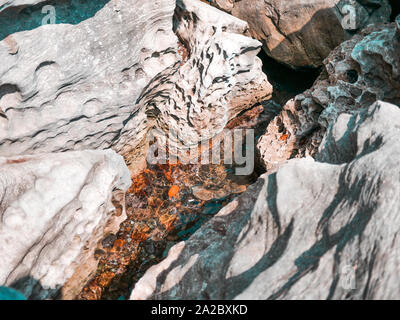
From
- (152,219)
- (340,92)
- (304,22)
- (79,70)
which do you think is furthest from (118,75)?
(304,22)

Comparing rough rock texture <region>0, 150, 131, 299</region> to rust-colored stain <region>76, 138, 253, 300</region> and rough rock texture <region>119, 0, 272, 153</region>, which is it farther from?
rough rock texture <region>119, 0, 272, 153</region>

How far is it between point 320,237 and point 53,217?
9.15ft

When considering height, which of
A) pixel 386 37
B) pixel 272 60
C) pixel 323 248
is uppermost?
pixel 386 37

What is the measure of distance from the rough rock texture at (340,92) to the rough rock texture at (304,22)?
1.19 m

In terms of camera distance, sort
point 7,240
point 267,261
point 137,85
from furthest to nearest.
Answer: point 137,85, point 7,240, point 267,261

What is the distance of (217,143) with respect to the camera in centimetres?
665

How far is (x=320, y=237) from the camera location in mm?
2828

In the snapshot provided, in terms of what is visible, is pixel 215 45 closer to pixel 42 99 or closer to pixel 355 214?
pixel 42 99

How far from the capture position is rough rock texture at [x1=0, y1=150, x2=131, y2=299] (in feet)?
12.4

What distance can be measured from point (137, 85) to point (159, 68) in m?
0.47

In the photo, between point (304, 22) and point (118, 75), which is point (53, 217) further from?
point (304, 22)

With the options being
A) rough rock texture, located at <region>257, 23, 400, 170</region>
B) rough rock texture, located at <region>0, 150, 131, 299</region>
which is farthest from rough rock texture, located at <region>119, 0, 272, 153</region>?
rough rock texture, located at <region>0, 150, 131, 299</region>

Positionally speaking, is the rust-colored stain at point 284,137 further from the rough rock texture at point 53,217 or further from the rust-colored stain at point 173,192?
the rough rock texture at point 53,217

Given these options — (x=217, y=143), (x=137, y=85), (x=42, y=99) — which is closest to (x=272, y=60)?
(x=217, y=143)
